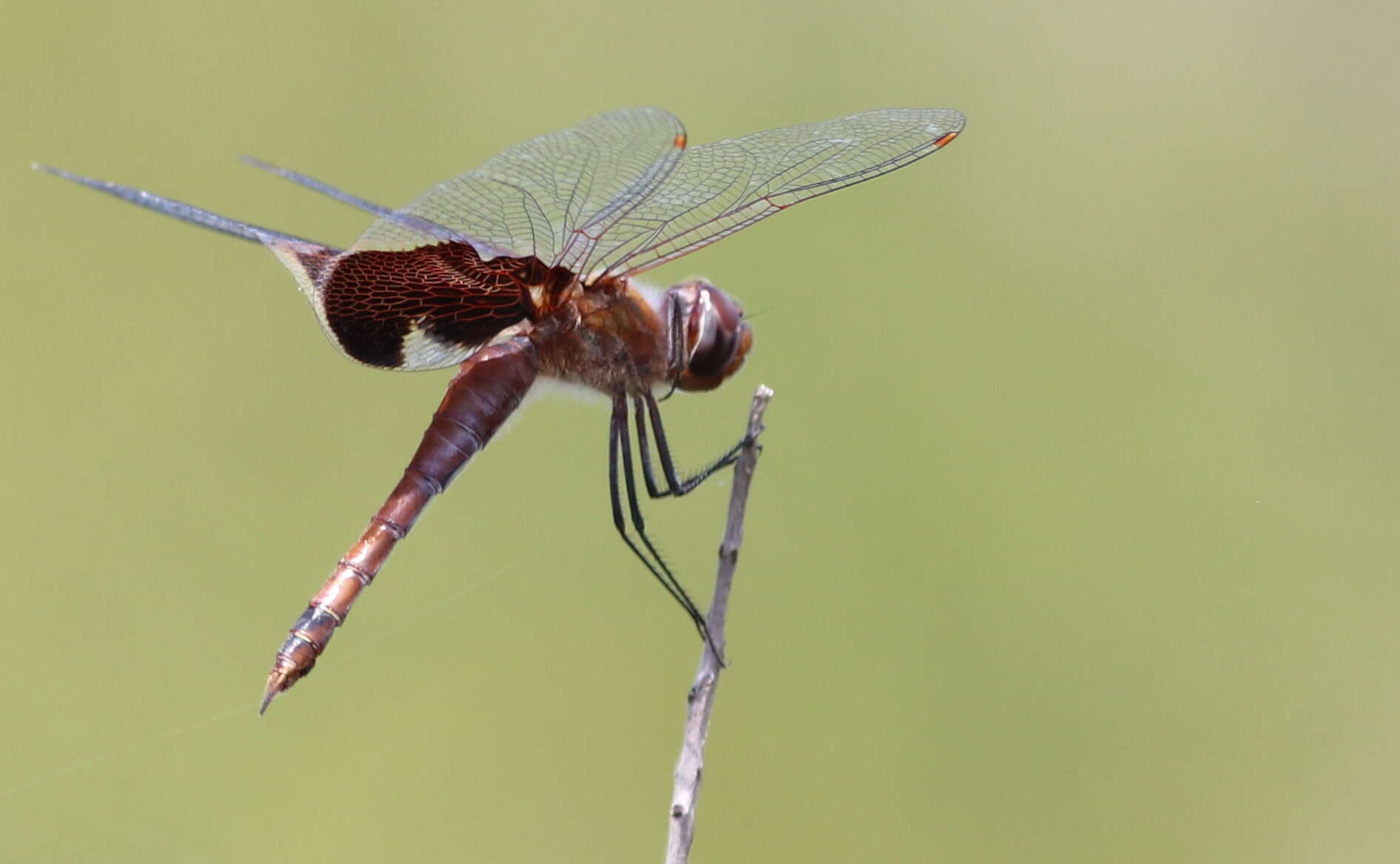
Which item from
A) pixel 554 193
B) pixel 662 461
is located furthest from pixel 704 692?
pixel 554 193

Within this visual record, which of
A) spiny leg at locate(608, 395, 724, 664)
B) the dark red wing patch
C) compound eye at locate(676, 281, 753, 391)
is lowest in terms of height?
spiny leg at locate(608, 395, 724, 664)

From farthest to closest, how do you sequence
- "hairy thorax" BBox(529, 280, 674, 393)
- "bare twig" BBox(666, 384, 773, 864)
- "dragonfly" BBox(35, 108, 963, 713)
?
"hairy thorax" BBox(529, 280, 674, 393) → "dragonfly" BBox(35, 108, 963, 713) → "bare twig" BBox(666, 384, 773, 864)

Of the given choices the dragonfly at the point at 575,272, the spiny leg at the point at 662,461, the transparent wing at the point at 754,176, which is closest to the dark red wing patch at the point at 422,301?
the dragonfly at the point at 575,272

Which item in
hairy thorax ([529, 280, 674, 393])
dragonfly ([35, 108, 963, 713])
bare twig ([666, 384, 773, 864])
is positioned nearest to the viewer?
bare twig ([666, 384, 773, 864])

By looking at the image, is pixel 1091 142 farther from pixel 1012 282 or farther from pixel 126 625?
pixel 126 625

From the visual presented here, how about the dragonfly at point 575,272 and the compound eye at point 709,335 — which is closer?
the dragonfly at point 575,272

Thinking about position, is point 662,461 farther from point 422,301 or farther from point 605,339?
point 422,301

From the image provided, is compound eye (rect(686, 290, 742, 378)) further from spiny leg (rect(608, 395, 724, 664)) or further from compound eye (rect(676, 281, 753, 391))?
spiny leg (rect(608, 395, 724, 664))

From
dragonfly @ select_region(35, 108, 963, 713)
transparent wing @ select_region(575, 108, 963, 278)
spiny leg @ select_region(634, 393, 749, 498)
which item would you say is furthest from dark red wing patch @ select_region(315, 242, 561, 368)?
spiny leg @ select_region(634, 393, 749, 498)

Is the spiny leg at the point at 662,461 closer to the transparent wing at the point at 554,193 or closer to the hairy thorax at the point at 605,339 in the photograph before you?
the hairy thorax at the point at 605,339

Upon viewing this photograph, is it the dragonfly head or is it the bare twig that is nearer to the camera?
the bare twig
